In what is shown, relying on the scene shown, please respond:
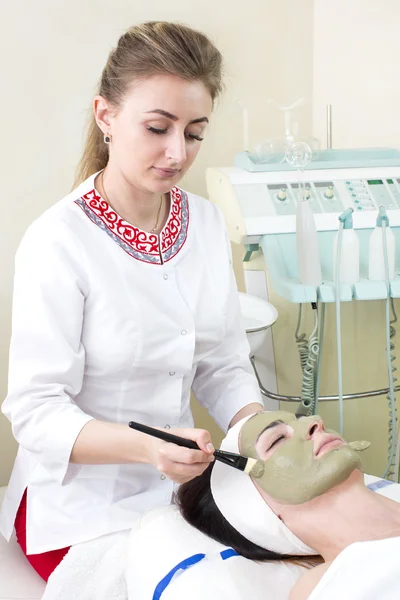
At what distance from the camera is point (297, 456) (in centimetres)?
112

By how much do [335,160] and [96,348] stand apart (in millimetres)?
1147

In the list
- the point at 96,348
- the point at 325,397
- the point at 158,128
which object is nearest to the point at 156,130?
the point at 158,128

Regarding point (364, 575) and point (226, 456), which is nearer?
point (364, 575)

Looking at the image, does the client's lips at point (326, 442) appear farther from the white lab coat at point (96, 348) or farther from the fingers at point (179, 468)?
the white lab coat at point (96, 348)

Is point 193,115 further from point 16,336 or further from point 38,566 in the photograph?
point 38,566

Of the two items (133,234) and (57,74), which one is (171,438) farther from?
(57,74)

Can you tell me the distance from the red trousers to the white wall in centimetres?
94

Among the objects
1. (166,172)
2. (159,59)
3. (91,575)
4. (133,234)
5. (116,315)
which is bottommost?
(91,575)

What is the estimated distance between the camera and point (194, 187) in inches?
97.6

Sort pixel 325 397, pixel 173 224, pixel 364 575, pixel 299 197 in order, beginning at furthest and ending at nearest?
pixel 325 397 < pixel 299 197 < pixel 173 224 < pixel 364 575

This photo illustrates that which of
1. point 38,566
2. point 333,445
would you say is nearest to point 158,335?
point 333,445

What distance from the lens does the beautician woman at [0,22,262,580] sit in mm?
1190

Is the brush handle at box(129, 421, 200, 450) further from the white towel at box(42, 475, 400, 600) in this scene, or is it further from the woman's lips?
the woman's lips

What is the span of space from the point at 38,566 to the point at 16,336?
1.45 ft
